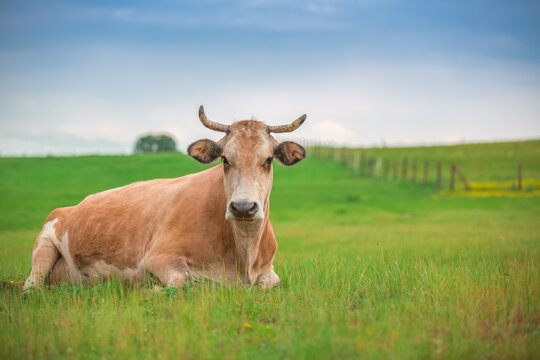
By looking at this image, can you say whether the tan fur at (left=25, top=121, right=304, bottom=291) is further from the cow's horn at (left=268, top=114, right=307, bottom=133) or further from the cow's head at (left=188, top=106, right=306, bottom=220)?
the cow's horn at (left=268, top=114, right=307, bottom=133)

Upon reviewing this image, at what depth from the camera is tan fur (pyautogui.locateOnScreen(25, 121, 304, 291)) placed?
6355 mm

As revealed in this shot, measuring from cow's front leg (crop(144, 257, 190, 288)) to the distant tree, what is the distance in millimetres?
75637

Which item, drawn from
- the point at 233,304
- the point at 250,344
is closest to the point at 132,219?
the point at 233,304

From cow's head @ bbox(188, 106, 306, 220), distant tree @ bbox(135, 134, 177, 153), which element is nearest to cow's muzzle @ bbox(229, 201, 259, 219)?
cow's head @ bbox(188, 106, 306, 220)

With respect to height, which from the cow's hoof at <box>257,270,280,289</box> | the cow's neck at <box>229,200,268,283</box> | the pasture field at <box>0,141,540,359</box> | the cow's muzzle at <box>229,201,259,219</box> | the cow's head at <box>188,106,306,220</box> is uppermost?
the cow's head at <box>188,106,306,220</box>

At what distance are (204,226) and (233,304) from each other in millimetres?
1838

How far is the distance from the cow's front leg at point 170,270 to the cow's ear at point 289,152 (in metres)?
1.97

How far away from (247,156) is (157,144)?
7782 centimetres

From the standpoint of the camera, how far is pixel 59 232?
8.02 m

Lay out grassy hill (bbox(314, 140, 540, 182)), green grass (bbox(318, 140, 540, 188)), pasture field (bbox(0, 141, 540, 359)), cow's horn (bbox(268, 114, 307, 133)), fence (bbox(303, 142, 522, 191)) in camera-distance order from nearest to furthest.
→ pasture field (bbox(0, 141, 540, 359)), cow's horn (bbox(268, 114, 307, 133)), fence (bbox(303, 142, 522, 191)), green grass (bbox(318, 140, 540, 188)), grassy hill (bbox(314, 140, 540, 182))

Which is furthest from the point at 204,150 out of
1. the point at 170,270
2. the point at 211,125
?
the point at 170,270

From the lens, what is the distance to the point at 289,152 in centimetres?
671

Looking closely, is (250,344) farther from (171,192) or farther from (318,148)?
(318,148)

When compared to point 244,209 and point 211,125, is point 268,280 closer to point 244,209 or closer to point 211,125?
point 244,209
